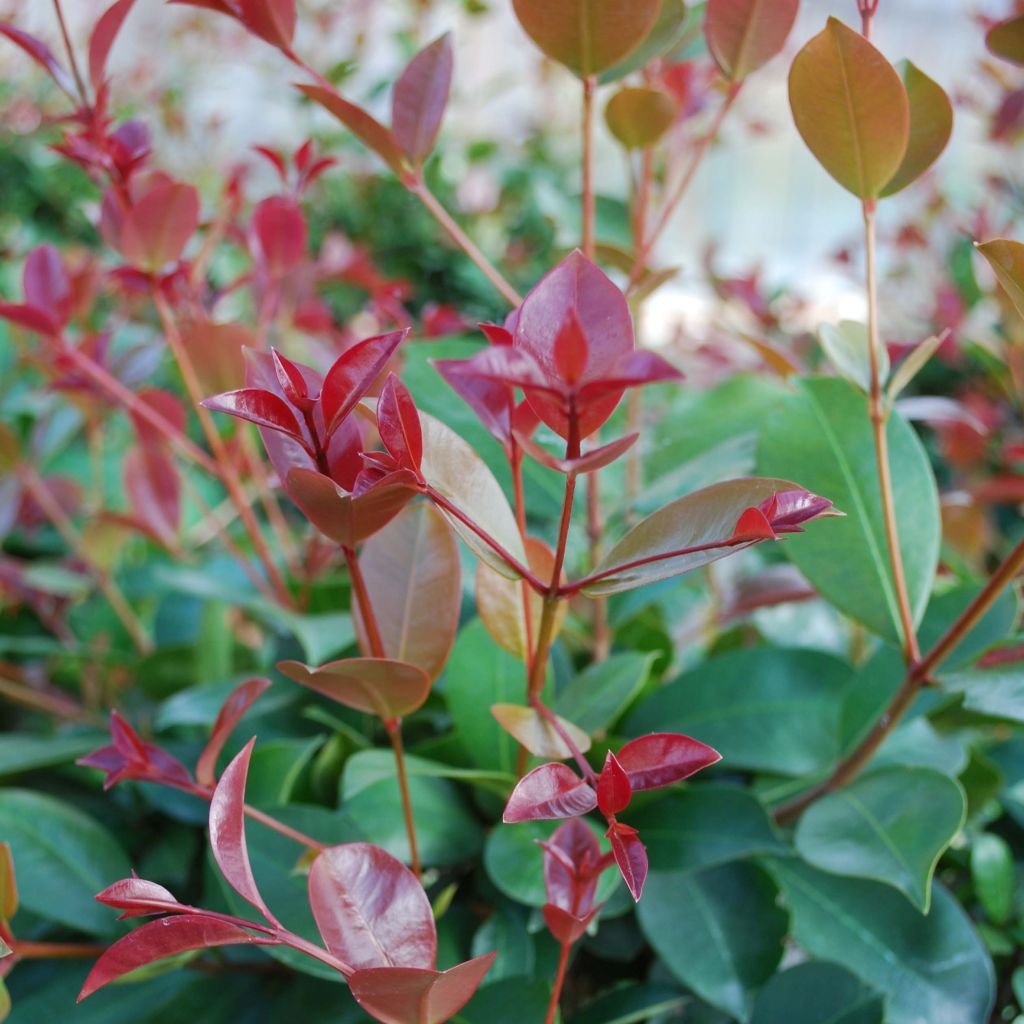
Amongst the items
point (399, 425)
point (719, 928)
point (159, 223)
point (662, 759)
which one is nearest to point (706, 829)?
point (719, 928)

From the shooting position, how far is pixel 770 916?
43 cm

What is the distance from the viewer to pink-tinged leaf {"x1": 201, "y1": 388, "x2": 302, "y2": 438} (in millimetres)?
223

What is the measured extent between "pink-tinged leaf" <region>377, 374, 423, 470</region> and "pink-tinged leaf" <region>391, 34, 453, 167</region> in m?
0.19

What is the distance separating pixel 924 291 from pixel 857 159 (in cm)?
173

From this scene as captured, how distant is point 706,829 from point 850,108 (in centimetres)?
29

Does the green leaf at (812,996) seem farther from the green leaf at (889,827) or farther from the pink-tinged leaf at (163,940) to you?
the pink-tinged leaf at (163,940)

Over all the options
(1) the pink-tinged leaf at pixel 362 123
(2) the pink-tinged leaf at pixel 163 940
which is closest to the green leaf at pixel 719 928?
(2) the pink-tinged leaf at pixel 163 940

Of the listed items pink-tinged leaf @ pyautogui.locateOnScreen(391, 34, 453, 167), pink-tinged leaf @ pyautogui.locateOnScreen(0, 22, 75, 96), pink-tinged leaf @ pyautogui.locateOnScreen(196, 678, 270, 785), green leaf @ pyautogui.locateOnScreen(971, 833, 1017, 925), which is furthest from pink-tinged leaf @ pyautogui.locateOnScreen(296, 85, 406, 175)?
green leaf @ pyautogui.locateOnScreen(971, 833, 1017, 925)

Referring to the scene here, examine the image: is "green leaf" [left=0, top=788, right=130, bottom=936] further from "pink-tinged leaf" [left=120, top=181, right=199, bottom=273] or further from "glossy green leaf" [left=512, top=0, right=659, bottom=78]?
"glossy green leaf" [left=512, top=0, right=659, bottom=78]

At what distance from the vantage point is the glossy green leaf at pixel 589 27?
1.13 feet

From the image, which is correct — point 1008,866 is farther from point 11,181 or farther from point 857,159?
point 11,181

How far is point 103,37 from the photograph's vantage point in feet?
1.25

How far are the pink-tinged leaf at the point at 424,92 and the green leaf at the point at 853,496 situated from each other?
20cm

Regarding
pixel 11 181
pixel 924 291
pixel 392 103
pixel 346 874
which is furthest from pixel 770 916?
pixel 11 181
